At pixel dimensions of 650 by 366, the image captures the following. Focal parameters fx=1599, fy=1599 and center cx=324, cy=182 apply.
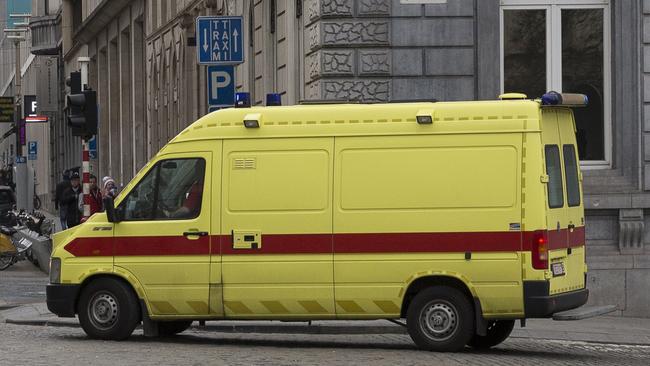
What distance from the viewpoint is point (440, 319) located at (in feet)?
48.3

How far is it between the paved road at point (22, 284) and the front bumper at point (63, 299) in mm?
6989

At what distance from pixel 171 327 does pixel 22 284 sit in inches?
467

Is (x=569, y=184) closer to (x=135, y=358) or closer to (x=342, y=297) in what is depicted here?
(x=342, y=297)

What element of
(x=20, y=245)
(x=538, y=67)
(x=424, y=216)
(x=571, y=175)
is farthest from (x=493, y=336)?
(x=20, y=245)

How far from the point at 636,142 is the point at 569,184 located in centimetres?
586

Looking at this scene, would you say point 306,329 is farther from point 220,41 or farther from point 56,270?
point 220,41

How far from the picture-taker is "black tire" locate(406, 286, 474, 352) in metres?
14.6

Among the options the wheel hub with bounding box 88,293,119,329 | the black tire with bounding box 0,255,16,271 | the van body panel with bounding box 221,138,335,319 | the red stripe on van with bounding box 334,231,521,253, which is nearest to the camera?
the red stripe on van with bounding box 334,231,521,253

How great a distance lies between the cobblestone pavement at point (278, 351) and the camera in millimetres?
13773

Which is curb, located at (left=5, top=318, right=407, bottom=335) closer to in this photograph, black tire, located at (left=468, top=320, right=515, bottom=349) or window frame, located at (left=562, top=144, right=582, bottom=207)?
black tire, located at (left=468, top=320, right=515, bottom=349)

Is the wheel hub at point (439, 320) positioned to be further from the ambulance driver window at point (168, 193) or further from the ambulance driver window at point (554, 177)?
the ambulance driver window at point (168, 193)

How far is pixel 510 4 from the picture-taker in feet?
69.8

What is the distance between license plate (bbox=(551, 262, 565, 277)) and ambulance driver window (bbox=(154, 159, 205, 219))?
3.45m

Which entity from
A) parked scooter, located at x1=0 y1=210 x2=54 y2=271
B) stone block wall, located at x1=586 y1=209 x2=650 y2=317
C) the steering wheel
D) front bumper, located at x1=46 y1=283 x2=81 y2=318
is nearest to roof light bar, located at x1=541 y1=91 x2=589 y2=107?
the steering wheel
